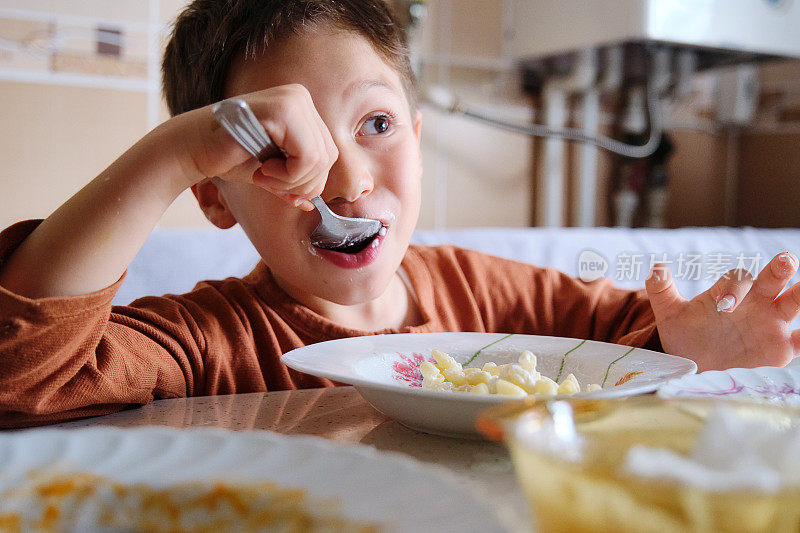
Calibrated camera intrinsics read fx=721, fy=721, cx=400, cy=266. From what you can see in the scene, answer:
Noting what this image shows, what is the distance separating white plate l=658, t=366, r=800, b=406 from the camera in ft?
1.59

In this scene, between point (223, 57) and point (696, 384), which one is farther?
point (223, 57)

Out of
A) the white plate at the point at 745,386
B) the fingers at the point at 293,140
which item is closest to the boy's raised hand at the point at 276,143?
the fingers at the point at 293,140

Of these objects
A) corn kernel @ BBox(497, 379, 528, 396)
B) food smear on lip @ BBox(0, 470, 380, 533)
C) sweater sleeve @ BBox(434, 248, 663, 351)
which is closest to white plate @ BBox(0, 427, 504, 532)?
food smear on lip @ BBox(0, 470, 380, 533)

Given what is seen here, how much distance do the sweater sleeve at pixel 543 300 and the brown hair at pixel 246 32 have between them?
0.95 ft

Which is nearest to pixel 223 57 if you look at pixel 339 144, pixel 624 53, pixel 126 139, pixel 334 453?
pixel 339 144

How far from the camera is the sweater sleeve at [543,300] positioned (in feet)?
3.35

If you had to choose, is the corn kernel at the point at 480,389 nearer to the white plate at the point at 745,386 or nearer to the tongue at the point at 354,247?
the white plate at the point at 745,386

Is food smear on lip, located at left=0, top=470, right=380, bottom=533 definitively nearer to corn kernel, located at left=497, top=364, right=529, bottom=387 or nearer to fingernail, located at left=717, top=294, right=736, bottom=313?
corn kernel, located at left=497, top=364, right=529, bottom=387

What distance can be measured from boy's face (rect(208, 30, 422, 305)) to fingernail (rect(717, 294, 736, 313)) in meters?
0.36

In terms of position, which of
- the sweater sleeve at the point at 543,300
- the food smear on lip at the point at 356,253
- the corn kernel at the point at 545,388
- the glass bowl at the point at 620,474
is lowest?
the sweater sleeve at the point at 543,300

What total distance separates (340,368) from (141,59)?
139 cm

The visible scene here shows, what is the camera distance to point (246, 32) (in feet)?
2.72

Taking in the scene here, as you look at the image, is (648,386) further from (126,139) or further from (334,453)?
(126,139)

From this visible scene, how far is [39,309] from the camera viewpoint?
0.52 meters
